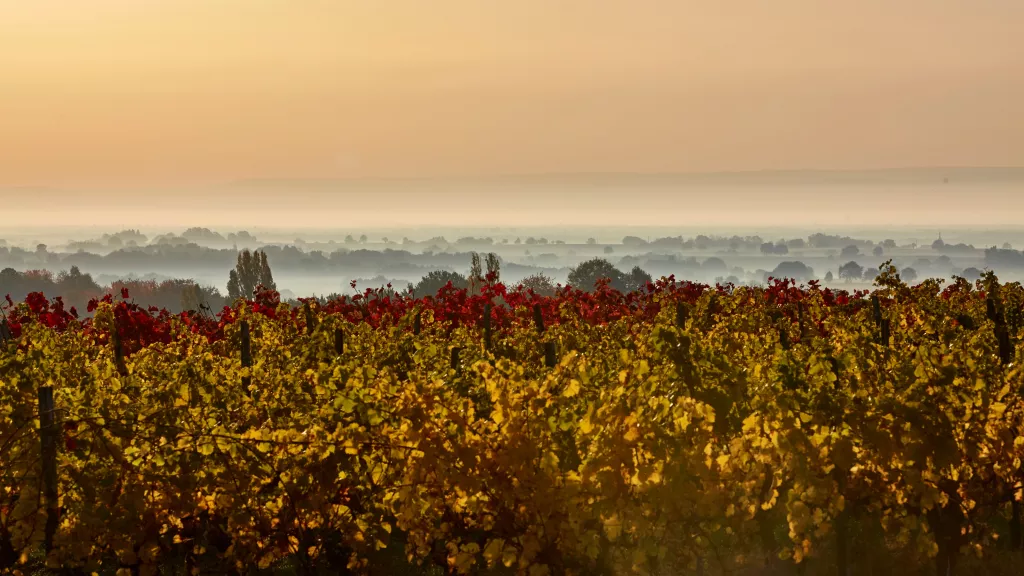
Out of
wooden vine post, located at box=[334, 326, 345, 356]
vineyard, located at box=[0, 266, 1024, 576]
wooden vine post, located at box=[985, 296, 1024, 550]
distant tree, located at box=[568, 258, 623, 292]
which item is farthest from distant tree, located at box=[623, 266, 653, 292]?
vineyard, located at box=[0, 266, 1024, 576]

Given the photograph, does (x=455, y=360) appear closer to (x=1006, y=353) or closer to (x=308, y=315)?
(x=308, y=315)

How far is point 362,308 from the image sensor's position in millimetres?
20312

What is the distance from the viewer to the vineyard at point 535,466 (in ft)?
24.4

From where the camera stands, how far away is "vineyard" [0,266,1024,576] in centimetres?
743

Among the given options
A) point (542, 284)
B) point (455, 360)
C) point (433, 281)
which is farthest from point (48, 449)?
point (542, 284)

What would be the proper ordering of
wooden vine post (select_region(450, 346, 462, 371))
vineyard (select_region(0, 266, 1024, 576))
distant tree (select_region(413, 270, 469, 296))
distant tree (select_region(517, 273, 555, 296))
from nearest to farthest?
vineyard (select_region(0, 266, 1024, 576)) < wooden vine post (select_region(450, 346, 462, 371)) < distant tree (select_region(413, 270, 469, 296)) < distant tree (select_region(517, 273, 555, 296))

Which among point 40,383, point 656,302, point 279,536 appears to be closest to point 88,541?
point 279,536

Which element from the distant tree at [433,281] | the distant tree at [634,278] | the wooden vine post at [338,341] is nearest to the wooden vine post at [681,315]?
the wooden vine post at [338,341]

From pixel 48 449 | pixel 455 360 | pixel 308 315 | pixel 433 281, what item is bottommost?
pixel 433 281

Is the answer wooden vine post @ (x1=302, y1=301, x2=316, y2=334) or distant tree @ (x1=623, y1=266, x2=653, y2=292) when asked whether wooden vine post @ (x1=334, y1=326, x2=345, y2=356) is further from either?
distant tree @ (x1=623, y1=266, x2=653, y2=292)

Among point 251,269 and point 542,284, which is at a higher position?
point 251,269

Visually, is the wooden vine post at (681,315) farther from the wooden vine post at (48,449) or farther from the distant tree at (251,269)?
the distant tree at (251,269)

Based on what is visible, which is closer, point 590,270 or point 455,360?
point 455,360

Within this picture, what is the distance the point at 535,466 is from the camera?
771 cm
